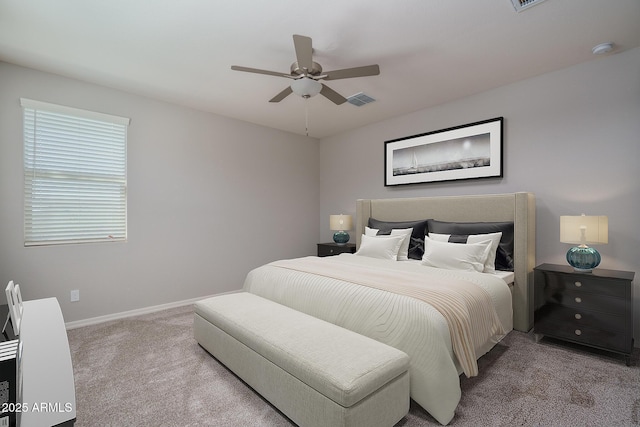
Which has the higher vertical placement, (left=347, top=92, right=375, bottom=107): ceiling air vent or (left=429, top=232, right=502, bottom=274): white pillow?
(left=347, top=92, right=375, bottom=107): ceiling air vent

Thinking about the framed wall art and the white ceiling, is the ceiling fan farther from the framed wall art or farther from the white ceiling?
the framed wall art

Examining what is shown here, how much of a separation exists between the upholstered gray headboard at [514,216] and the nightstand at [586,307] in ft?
0.74

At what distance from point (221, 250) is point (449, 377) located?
341 cm

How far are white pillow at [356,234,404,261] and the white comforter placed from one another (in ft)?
1.90

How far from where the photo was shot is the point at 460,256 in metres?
2.86

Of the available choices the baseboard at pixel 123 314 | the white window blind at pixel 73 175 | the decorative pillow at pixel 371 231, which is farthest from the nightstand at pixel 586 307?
the white window blind at pixel 73 175

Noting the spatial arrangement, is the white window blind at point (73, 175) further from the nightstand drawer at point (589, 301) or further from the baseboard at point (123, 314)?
the nightstand drawer at point (589, 301)

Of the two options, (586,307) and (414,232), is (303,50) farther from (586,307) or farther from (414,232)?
(586,307)

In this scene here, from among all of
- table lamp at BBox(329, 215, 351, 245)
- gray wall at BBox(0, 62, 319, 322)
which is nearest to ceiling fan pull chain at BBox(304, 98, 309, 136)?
gray wall at BBox(0, 62, 319, 322)

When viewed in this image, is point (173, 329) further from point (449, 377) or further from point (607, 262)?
point (607, 262)

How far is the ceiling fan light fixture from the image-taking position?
8.26 feet

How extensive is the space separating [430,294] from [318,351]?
2.80 ft

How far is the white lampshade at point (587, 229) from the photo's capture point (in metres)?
2.51

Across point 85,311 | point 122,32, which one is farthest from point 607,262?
point 85,311
